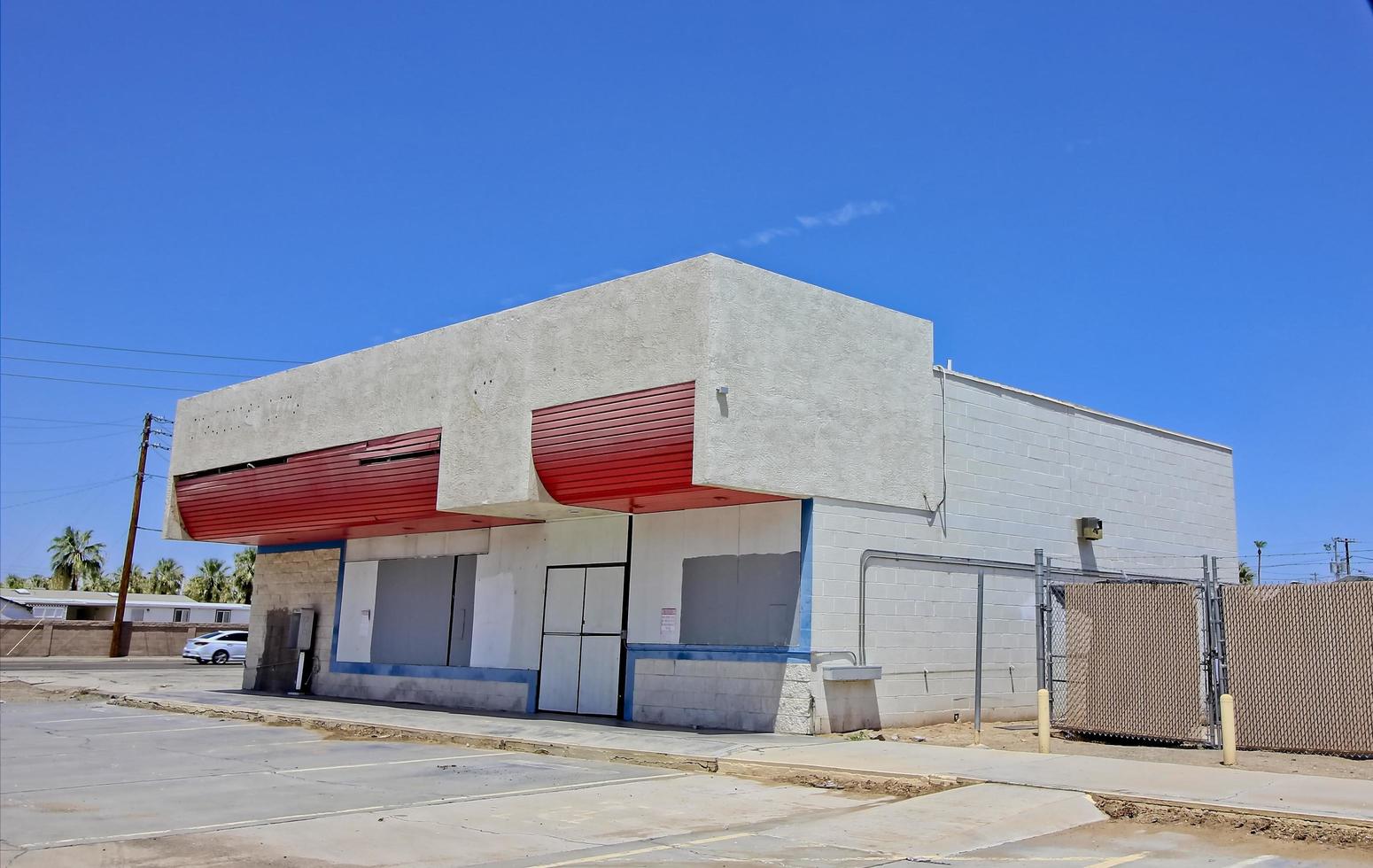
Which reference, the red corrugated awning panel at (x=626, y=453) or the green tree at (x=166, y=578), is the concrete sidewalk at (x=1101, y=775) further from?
the green tree at (x=166, y=578)

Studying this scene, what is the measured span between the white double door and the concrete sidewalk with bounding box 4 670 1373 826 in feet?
2.41

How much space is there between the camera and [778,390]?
18125 millimetres

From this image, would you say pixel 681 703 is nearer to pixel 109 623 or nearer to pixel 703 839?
pixel 703 839

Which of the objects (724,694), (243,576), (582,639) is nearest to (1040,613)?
(724,694)

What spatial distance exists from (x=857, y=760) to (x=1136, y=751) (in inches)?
163

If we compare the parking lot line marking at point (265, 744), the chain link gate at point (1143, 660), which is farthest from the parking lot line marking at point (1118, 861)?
the parking lot line marking at point (265, 744)

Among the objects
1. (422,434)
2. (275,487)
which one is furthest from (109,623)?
(422,434)

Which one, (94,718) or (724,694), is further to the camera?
(94,718)

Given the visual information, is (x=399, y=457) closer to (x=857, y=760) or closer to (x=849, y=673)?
(x=849, y=673)

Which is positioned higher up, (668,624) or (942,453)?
(942,453)

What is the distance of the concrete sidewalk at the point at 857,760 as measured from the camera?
36.7 ft

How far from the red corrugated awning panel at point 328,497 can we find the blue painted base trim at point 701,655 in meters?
4.71

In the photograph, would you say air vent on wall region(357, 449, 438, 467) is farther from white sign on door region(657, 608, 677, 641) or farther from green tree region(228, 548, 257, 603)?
green tree region(228, 548, 257, 603)

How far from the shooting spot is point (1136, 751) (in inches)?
615
